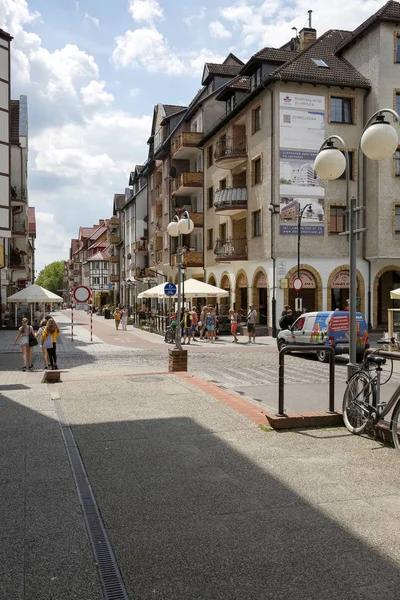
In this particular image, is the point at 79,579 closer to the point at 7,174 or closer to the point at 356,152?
the point at 7,174

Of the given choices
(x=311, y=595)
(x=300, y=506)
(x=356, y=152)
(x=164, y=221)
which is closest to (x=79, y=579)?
(x=311, y=595)

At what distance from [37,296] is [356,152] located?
18437 mm

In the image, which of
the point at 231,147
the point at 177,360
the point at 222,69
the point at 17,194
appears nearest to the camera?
the point at 177,360

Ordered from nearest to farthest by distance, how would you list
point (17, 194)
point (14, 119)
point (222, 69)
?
point (222, 69) → point (17, 194) → point (14, 119)

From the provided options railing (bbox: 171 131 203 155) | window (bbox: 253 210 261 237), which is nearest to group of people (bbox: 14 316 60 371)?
window (bbox: 253 210 261 237)

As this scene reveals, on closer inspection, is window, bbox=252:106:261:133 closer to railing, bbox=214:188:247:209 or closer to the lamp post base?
railing, bbox=214:188:247:209

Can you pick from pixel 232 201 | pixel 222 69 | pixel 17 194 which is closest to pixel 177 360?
pixel 232 201

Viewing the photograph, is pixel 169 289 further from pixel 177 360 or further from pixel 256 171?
pixel 177 360

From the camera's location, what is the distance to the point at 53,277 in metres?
159

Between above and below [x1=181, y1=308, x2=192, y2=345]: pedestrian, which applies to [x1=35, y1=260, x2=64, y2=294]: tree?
above

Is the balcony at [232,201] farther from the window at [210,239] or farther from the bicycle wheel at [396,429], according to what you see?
the bicycle wheel at [396,429]

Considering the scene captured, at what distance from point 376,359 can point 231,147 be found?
1134 inches

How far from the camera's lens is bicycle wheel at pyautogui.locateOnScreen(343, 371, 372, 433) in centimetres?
724

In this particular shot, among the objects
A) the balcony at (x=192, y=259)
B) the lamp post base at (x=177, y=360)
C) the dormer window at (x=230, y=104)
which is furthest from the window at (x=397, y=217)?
the lamp post base at (x=177, y=360)
